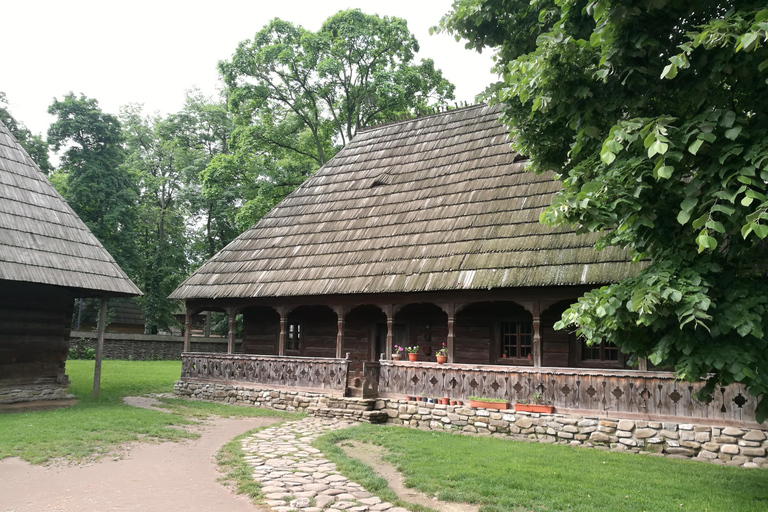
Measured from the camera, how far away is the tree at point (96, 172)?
31.3 metres

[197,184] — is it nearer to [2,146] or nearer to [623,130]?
[2,146]

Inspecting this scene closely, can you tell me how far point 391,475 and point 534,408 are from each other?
4269 mm

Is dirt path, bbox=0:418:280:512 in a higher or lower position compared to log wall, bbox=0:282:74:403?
lower

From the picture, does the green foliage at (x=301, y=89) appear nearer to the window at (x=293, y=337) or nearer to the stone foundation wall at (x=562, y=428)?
the window at (x=293, y=337)

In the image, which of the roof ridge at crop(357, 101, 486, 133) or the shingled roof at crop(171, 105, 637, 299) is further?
the roof ridge at crop(357, 101, 486, 133)

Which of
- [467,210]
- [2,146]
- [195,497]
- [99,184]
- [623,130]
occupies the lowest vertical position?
[195,497]

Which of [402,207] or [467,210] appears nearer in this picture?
[467,210]

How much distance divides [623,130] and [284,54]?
22523 millimetres

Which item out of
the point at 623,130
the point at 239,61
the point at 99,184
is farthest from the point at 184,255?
the point at 623,130

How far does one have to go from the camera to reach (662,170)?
5094mm

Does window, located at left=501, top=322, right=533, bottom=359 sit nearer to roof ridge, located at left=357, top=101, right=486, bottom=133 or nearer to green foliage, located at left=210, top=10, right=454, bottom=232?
roof ridge, located at left=357, top=101, right=486, bottom=133

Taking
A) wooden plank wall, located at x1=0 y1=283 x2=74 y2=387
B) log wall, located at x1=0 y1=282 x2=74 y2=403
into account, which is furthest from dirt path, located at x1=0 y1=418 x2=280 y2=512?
wooden plank wall, located at x1=0 y1=283 x2=74 y2=387

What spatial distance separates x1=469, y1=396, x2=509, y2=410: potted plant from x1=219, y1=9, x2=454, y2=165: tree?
17.4 meters

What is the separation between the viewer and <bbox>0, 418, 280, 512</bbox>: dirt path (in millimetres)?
6359
